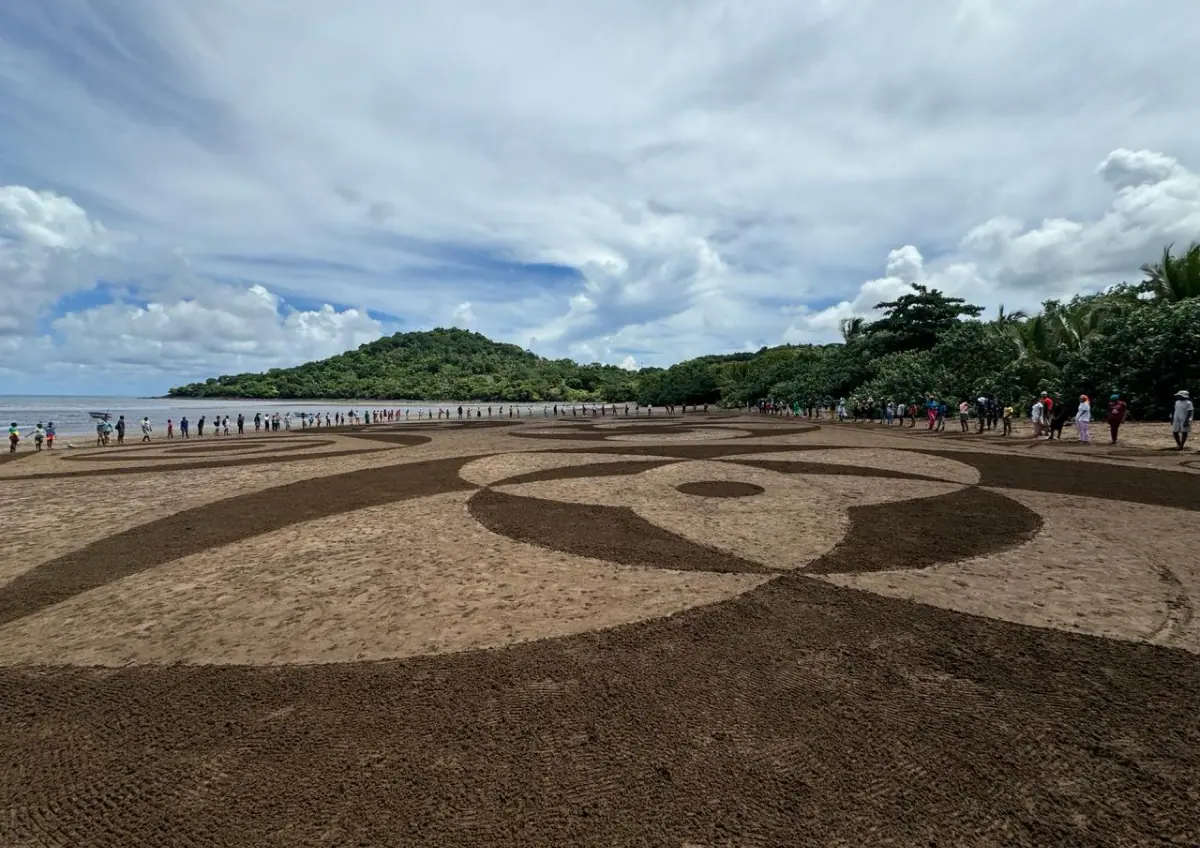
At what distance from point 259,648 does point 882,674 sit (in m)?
5.91

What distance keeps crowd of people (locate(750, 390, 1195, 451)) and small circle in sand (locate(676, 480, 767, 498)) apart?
16079 mm

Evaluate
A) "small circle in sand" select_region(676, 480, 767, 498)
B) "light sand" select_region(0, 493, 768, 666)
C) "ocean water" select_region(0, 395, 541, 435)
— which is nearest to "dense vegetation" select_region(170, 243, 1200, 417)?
"small circle in sand" select_region(676, 480, 767, 498)

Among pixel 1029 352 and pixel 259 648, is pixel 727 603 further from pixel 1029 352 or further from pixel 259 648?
pixel 1029 352

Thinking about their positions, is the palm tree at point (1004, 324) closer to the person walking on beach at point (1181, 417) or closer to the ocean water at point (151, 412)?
the person walking on beach at point (1181, 417)

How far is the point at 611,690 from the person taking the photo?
16.2ft

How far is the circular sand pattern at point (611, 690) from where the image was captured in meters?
3.51

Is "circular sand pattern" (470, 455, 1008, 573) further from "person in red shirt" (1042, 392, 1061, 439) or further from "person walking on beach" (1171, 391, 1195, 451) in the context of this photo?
"person in red shirt" (1042, 392, 1061, 439)

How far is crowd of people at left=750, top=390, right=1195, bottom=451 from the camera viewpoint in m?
20.6

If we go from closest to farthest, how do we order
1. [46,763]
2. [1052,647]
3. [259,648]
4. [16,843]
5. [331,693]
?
[16,843], [46,763], [331,693], [1052,647], [259,648]

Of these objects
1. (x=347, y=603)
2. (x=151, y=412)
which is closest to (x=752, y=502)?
(x=347, y=603)

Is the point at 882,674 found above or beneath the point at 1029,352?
beneath

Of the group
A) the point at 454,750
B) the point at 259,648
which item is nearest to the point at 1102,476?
the point at 454,750

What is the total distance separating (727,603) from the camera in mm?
6910

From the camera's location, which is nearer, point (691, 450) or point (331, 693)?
point (331, 693)
